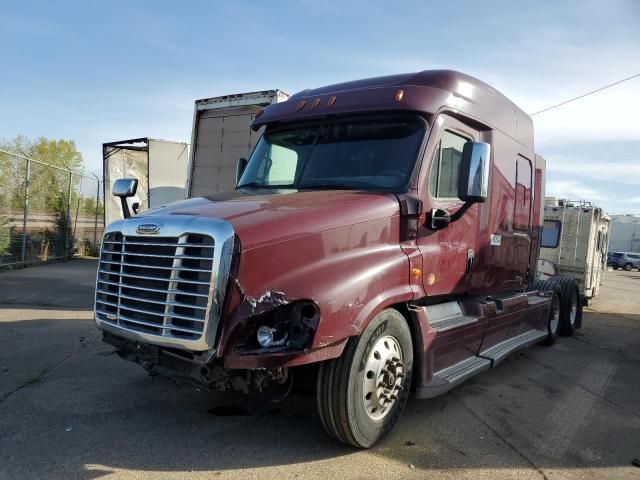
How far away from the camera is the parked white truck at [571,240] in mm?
11094

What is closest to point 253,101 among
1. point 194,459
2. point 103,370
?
point 103,370

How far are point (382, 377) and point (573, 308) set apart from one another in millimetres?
6300

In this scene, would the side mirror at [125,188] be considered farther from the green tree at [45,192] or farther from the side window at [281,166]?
the green tree at [45,192]

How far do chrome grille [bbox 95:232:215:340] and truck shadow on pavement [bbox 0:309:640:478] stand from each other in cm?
90

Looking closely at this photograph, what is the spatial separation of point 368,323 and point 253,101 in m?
6.23

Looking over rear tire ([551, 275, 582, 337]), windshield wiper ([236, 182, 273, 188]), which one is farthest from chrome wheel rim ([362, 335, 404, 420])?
rear tire ([551, 275, 582, 337])

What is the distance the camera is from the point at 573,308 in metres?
8.59

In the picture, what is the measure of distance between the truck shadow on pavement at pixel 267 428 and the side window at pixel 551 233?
5.66m

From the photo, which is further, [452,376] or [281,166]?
[281,166]

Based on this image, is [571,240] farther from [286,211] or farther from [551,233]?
[286,211]

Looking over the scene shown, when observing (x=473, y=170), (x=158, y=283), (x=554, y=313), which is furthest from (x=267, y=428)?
(x=554, y=313)

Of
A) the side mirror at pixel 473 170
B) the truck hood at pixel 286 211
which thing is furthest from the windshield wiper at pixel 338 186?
the side mirror at pixel 473 170

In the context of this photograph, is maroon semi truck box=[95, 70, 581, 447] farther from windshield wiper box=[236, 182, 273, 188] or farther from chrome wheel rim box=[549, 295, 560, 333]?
chrome wheel rim box=[549, 295, 560, 333]

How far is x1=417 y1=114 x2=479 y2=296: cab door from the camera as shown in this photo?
4.09 meters
